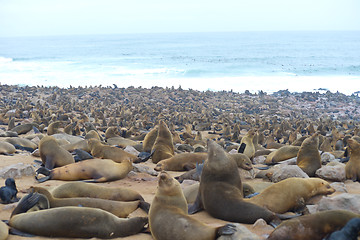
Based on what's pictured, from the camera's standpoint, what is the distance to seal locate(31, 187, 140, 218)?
373cm

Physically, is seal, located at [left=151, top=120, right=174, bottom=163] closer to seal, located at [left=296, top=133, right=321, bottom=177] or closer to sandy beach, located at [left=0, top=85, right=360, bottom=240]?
sandy beach, located at [left=0, top=85, right=360, bottom=240]

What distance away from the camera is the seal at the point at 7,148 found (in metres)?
6.97

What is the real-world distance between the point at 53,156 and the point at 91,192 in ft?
6.05

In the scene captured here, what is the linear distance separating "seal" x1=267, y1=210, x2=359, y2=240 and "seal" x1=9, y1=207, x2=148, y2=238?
1291mm

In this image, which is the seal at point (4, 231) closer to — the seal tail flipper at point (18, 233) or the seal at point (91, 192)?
the seal tail flipper at point (18, 233)

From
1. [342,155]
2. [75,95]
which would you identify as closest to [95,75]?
[75,95]

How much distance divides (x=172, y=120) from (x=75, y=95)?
362 inches

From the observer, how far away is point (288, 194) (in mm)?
3898

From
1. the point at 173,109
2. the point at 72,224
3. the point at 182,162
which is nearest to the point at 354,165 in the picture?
the point at 182,162

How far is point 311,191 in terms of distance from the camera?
410 centimetres

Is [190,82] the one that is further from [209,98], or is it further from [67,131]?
[67,131]

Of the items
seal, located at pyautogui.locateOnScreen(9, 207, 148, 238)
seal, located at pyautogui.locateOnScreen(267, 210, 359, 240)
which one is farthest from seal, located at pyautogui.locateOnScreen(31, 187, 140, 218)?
seal, located at pyautogui.locateOnScreen(267, 210, 359, 240)

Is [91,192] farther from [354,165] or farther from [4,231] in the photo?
[354,165]

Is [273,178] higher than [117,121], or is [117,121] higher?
[273,178]
